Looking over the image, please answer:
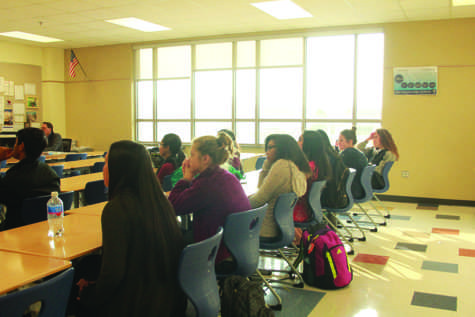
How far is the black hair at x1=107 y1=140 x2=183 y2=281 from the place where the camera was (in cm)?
191

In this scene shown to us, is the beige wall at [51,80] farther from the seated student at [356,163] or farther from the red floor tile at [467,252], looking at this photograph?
the red floor tile at [467,252]

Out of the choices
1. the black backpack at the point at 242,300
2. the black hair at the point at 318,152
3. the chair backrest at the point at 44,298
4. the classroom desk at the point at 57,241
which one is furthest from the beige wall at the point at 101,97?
the chair backrest at the point at 44,298

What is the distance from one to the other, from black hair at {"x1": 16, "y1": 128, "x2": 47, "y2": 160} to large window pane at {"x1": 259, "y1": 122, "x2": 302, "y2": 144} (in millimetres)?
6127

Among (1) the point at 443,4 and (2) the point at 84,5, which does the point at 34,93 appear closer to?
(2) the point at 84,5

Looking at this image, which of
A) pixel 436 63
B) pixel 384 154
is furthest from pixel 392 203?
pixel 436 63

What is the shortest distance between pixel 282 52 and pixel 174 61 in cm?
254

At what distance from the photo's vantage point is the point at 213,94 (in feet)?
31.9

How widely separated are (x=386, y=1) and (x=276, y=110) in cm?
320

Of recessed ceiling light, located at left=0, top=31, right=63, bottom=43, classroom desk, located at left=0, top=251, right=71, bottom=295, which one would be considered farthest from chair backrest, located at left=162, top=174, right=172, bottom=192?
recessed ceiling light, located at left=0, top=31, right=63, bottom=43

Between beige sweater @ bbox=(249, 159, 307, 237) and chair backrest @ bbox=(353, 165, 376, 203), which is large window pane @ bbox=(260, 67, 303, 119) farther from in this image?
beige sweater @ bbox=(249, 159, 307, 237)

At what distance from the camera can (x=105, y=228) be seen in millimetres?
1847

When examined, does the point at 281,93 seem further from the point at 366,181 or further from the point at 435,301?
the point at 435,301

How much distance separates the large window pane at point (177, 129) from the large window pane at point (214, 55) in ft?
4.44

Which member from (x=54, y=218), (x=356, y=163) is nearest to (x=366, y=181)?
(x=356, y=163)
